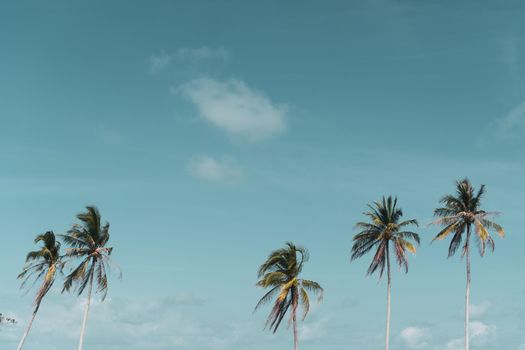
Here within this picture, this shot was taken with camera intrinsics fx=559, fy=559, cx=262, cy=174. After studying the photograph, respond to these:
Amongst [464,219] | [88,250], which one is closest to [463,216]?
[464,219]

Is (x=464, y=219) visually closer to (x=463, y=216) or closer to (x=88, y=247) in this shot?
(x=463, y=216)

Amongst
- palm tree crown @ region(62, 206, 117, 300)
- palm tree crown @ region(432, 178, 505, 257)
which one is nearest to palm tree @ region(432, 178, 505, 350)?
palm tree crown @ region(432, 178, 505, 257)

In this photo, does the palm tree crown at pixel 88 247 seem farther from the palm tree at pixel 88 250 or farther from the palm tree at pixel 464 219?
the palm tree at pixel 464 219

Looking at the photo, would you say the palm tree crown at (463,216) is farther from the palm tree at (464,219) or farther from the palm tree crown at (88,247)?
the palm tree crown at (88,247)

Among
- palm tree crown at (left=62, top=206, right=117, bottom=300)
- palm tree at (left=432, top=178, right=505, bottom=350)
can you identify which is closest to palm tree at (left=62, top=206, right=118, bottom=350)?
palm tree crown at (left=62, top=206, right=117, bottom=300)

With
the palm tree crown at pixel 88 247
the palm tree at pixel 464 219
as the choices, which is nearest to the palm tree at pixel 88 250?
the palm tree crown at pixel 88 247

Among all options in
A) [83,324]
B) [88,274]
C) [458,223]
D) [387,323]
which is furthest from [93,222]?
[458,223]

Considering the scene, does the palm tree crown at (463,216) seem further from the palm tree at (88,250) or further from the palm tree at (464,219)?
the palm tree at (88,250)

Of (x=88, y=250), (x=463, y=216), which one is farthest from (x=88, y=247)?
(x=463, y=216)

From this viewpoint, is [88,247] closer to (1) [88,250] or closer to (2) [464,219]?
(1) [88,250]

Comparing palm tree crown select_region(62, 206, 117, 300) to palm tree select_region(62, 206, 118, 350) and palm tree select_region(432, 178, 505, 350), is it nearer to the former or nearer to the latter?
palm tree select_region(62, 206, 118, 350)

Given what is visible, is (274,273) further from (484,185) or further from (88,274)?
(484,185)

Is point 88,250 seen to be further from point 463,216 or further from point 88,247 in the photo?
point 463,216

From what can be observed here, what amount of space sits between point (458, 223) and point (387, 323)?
1423 cm
